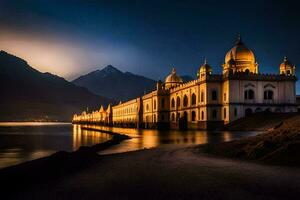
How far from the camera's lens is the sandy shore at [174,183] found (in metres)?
9.55

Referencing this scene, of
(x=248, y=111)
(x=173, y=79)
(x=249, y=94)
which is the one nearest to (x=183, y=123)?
(x=248, y=111)

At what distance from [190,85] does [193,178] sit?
64.4m

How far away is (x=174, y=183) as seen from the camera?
437 inches

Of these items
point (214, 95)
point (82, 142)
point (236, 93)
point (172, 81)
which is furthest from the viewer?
point (172, 81)

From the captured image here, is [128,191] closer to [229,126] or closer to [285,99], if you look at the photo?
[229,126]

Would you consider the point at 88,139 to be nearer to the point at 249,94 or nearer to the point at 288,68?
the point at 249,94

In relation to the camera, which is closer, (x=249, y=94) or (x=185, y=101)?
(x=249, y=94)

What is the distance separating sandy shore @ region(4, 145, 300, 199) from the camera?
31.3 ft

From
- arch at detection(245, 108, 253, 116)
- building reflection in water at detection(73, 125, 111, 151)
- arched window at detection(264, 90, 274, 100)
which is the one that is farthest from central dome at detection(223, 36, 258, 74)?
building reflection in water at detection(73, 125, 111, 151)

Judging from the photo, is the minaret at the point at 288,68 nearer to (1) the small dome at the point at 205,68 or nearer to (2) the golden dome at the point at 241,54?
(2) the golden dome at the point at 241,54

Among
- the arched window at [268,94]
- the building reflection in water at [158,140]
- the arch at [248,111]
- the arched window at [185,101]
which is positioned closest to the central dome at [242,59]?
the arched window at [268,94]

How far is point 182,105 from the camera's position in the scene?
267ft

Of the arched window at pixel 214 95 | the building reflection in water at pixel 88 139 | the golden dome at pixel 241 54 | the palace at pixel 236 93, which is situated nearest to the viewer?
the building reflection in water at pixel 88 139

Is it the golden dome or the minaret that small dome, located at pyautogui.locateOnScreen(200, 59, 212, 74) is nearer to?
the golden dome
